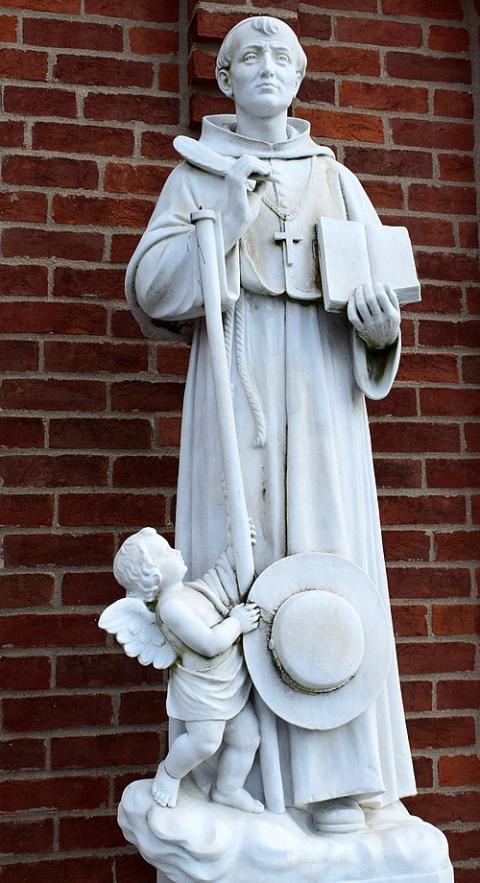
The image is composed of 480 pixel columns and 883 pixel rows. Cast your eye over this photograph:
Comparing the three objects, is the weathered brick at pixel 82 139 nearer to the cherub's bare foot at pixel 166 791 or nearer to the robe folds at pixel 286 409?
the robe folds at pixel 286 409

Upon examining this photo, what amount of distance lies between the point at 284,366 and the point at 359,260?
26 cm

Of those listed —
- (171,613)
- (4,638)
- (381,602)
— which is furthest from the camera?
(4,638)

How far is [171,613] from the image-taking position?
2.16 m

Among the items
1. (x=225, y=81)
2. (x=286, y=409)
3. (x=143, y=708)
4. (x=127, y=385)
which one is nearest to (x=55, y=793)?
(x=143, y=708)

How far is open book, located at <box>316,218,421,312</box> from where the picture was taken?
7.90ft

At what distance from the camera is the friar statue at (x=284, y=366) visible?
90.6 inches

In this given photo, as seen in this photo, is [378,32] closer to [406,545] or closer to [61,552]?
[406,545]

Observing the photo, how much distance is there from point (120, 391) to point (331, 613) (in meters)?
1.05

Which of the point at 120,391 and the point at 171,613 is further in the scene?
the point at 120,391

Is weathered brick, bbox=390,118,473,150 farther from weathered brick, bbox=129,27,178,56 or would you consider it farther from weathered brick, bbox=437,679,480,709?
weathered brick, bbox=437,679,480,709

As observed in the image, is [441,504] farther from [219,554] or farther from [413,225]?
[219,554]

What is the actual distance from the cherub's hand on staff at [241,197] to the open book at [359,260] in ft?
0.51

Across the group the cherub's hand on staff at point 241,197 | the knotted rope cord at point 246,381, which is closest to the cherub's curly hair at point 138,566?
the knotted rope cord at point 246,381

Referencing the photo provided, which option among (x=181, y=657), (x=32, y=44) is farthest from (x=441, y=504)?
(x=32, y=44)
